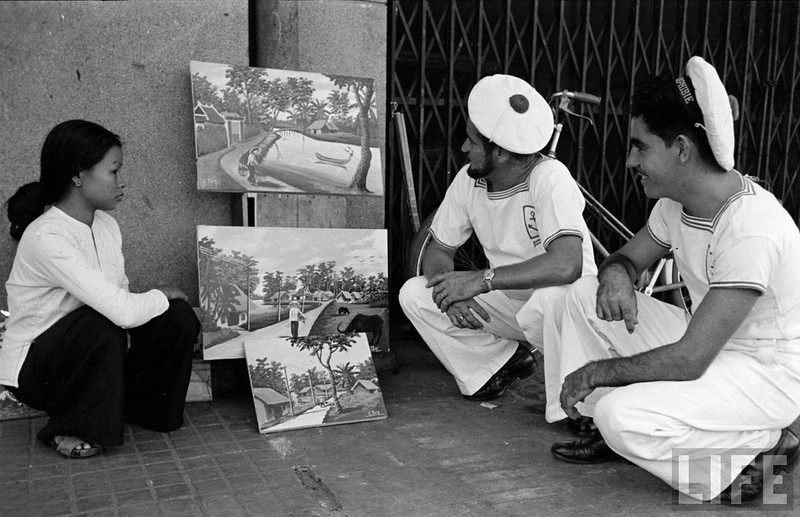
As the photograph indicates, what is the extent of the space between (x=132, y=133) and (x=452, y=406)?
2.02m

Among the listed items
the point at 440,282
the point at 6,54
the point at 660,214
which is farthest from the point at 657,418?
the point at 6,54

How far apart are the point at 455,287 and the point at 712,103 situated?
1.38 metres

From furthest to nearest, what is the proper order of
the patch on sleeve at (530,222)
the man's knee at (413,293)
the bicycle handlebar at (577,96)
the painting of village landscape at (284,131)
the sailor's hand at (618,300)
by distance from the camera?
the bicycle handlebar at (577,96) → the man's knee at (413,293) → the painting of village landscape at (284,131) → the patch on sleeve at (530,222) → the sailor's hand at (618,300)

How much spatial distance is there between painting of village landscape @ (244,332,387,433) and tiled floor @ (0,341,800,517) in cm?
7

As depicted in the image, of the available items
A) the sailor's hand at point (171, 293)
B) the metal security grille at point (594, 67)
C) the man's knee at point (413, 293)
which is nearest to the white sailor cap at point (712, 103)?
the man's knee at point (413, 293)

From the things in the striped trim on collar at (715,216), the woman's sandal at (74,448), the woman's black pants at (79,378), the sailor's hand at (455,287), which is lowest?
the woman's sandal at (74,448)

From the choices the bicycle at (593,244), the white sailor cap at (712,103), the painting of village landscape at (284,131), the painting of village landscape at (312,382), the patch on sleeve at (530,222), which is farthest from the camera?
the bicycle at (593,244)

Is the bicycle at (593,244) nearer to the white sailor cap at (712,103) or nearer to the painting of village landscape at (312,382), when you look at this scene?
the painting of village landscape at (312,382)

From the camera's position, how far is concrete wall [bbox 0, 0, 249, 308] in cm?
351

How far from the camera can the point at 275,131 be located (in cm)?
367

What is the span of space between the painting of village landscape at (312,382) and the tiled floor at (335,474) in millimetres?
68

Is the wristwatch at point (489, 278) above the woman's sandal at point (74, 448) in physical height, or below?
above

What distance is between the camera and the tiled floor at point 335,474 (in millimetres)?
2539

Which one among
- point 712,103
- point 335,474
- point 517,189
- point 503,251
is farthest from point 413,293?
point 712,103
